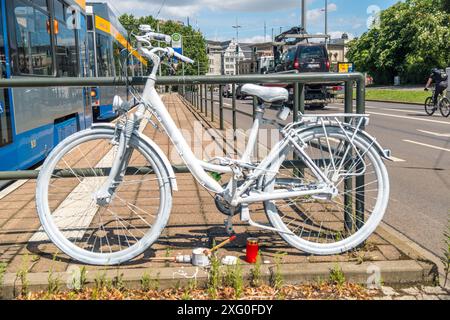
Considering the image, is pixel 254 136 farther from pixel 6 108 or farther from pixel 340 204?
pixel 6 108

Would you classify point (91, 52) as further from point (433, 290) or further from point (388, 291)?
point (433, 290)

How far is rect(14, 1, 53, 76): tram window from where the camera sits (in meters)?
6.68

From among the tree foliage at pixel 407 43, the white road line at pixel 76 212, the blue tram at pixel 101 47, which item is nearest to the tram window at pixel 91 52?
the blue tram at pixel 101 47

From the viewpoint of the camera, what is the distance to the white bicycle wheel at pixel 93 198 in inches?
133

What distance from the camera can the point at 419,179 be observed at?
7020 millimetres

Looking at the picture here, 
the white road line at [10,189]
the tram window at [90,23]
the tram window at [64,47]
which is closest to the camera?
the white road line at [10,189]

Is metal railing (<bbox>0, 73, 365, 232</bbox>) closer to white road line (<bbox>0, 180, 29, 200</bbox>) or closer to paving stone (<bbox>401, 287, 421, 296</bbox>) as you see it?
paving stone (<bbox>401, 287, 421, 296</bbox>)

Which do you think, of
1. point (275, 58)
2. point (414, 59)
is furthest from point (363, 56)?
point (275, 58)

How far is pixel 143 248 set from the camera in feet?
11.1

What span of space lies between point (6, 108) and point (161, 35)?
11.6 feet

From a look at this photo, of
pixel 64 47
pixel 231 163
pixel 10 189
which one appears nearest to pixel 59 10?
pixel 64 47

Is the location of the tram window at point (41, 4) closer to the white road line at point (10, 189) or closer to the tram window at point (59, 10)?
the tram window at point (59, 10)

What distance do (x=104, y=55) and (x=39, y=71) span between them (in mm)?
8959

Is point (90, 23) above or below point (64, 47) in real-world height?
above
